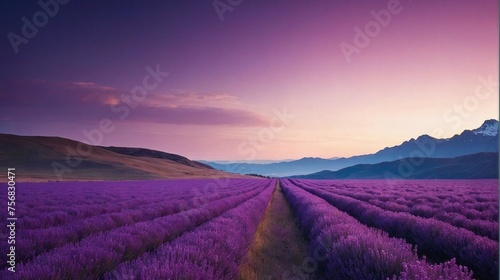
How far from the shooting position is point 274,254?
672 centimetres

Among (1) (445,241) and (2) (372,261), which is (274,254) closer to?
(1) (445,241)

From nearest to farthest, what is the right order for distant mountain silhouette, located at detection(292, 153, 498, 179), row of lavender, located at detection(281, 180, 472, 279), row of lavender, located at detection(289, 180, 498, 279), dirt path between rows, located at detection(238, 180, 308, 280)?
row of lavender, located at detection(281, 180, 472, 279), row of lavender, located at detection(289, 180, 498, 279), dirt path between rows, located at detection(238, 180, 308, 280), distant mountain silhouette, located at detection(292, 153, 498, 179)

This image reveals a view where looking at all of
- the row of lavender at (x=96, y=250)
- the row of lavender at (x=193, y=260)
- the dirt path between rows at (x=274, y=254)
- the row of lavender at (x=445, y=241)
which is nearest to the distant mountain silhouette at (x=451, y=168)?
the row of lavender at (x=445, y=241)

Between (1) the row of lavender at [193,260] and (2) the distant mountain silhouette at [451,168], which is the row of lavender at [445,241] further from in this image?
(2) the distant mountain silhouette at [451,168]

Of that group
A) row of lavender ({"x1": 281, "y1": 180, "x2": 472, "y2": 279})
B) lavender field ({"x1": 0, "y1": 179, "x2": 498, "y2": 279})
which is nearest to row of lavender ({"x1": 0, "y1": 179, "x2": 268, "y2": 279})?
lavender field ({"x1": 0, "y1": 179, "x2": 498, "y2": 279})

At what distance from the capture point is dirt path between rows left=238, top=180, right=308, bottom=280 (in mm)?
5336

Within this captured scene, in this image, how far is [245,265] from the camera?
5430 millimetres

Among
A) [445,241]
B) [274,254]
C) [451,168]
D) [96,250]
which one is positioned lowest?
[274,254]

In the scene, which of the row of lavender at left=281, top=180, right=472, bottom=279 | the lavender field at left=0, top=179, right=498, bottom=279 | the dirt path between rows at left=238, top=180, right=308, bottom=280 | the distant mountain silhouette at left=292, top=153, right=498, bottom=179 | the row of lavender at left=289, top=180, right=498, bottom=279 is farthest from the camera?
the distant mountain silhouette at left=292, top=153, right=498, bottom=179

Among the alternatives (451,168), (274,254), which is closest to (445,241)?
(274,254)

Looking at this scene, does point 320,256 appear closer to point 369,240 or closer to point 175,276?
point 369,240

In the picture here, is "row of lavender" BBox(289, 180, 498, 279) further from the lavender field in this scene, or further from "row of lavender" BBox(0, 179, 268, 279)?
"row of lavender" BBox(0, 179, 268, 279)

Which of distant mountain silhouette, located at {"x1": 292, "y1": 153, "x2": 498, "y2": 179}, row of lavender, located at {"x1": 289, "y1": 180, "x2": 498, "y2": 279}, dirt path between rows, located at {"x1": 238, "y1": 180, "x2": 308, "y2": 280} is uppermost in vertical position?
distant mountain silhouette, located at {"x1": 292, "y1": 153, "x2": 498, "y2": 179}

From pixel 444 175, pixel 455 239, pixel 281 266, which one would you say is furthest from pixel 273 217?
pixel 444 175
